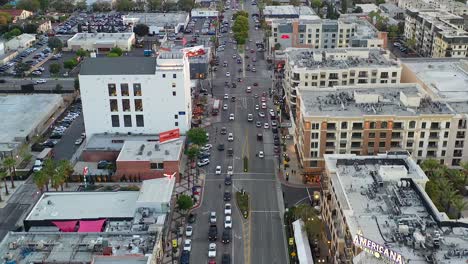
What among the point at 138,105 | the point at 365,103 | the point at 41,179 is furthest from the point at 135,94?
the point at 365,103

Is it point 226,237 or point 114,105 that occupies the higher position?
point 114,105

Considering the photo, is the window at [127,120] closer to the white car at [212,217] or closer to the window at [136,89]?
the window at [136,89]

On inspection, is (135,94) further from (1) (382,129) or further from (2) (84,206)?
(1) (382,129)

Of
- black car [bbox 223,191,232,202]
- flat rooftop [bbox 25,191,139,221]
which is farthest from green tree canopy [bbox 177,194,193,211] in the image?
black car [bbox 223,191,232,202]

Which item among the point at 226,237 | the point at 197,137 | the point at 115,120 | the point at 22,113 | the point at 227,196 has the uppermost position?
the point at 115,120

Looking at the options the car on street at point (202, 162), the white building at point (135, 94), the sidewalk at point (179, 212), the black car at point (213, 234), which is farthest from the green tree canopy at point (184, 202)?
the white building at point (135, 94)

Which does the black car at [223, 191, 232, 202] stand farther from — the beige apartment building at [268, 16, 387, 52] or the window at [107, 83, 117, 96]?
the beige apartment building at [268, 16, 387, 52]

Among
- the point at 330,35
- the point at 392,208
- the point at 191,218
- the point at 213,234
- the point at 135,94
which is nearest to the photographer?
the point at 392,208
